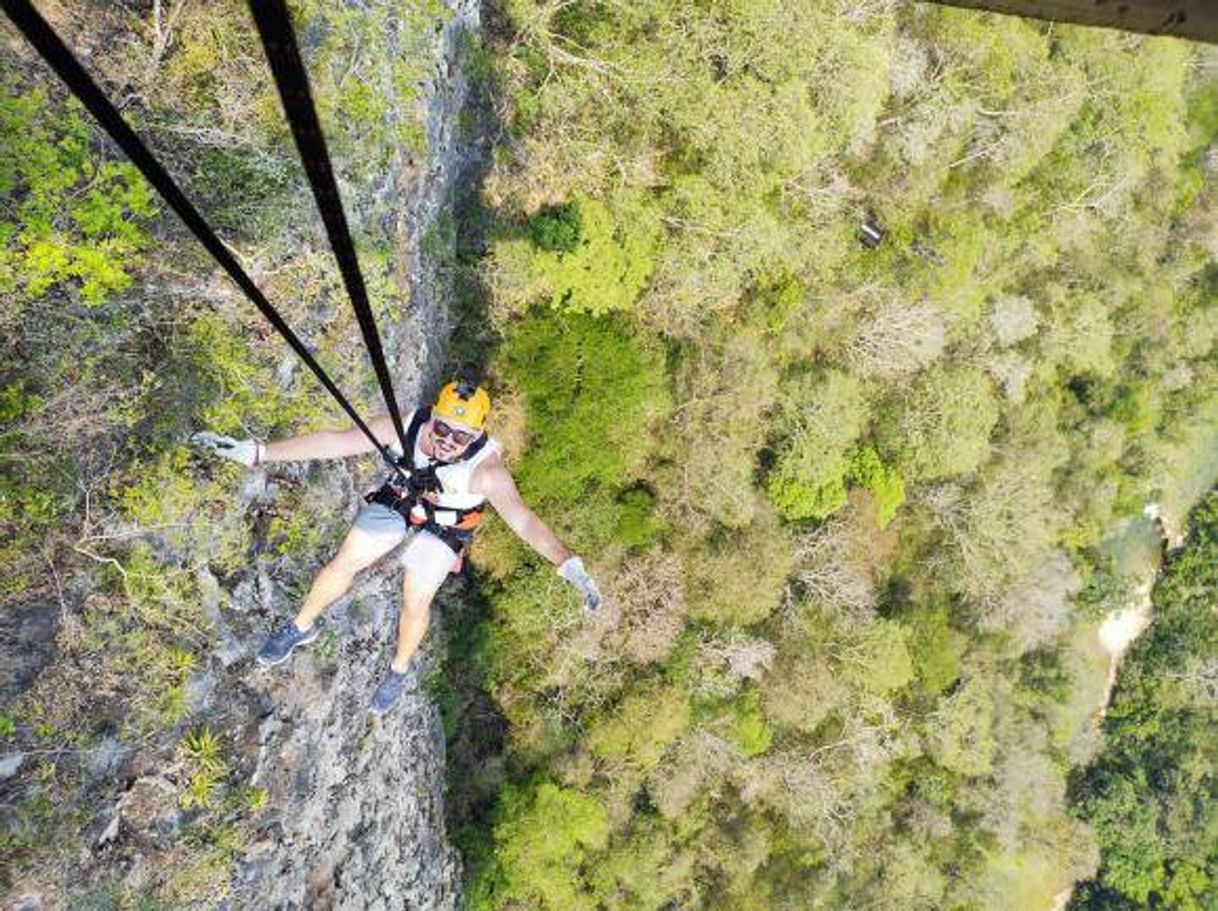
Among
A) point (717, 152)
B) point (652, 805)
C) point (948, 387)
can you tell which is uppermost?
point (717, 152)

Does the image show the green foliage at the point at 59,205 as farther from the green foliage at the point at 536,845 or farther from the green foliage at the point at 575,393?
the green foliage at the point at 536,845

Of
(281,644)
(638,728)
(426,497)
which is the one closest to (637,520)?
(638,728)

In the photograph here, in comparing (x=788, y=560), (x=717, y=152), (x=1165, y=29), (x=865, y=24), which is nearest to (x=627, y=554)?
(x=788, y=560)

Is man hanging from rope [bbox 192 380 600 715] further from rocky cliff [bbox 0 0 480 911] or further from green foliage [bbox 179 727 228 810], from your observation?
green foliage [bbox 179 727 228 810]

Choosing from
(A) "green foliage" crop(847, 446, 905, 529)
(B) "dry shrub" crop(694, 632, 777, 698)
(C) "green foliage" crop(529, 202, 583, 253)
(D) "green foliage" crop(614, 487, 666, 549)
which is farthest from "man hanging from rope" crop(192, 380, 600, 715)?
(A) "green foliage" crop(847, 446, 905, 529)

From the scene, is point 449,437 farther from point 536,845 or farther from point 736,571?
point 536,845

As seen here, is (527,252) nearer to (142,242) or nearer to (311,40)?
(311,40)

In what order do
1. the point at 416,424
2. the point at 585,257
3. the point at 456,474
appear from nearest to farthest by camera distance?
the point at 416,424 → the point at 456,474 → the point at 585,257

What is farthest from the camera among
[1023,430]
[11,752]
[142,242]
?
[1023,430]
